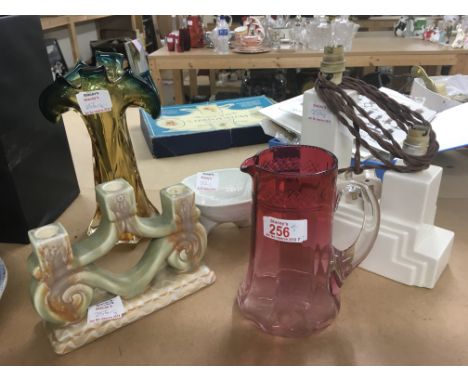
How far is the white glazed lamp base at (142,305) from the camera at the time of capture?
0.47m

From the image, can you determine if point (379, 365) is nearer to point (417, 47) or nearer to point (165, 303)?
point (165, 303)

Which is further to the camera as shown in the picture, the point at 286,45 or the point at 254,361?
the point at 286,45

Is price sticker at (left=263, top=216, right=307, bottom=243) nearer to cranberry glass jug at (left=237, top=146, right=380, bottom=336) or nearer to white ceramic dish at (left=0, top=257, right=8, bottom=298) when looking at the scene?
cranberry glass jug at (left=237, top=146, right=380, bottom=336)

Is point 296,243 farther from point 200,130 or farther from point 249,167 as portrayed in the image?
point 200,130

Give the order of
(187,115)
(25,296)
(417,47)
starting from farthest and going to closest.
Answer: (417,47), (187,115), (25,296)

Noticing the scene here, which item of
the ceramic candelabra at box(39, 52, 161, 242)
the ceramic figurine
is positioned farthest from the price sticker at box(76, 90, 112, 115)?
the ceramic figurine

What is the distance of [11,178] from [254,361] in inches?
16.6

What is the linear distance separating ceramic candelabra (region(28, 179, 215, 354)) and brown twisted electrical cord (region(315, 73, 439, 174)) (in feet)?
0.74

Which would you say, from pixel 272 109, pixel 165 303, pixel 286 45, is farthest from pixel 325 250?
pixel 286 45

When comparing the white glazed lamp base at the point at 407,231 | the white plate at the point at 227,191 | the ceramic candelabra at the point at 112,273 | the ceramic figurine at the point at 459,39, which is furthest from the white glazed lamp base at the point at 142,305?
the ceramic figurine at the point at 459,39

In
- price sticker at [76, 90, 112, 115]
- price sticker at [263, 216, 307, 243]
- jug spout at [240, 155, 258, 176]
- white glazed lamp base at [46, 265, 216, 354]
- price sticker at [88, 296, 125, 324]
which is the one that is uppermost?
price sticker at [76, 90, 112, 115]

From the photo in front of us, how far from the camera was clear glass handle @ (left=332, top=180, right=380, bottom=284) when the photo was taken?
49 centimetres

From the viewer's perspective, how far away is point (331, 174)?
452 millimetres

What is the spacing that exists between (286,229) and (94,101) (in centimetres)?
33
